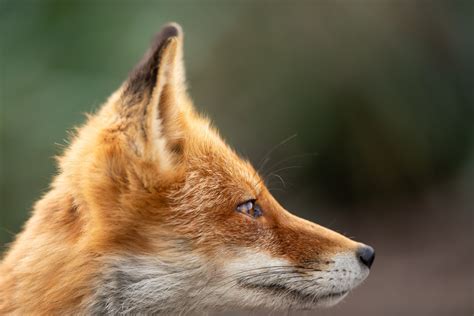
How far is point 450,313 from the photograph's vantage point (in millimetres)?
9938

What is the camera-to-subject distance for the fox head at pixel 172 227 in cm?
415

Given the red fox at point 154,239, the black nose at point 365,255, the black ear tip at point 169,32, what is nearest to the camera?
the red fox at point 154,239

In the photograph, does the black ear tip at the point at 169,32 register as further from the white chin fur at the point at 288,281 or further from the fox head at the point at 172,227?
the white chin fur at the point at 288,281

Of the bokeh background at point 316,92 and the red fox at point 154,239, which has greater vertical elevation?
the bokeh background at point 316,92

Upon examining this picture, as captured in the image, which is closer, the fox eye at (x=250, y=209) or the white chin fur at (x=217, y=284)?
the white chin fur at (x=217, y=284)

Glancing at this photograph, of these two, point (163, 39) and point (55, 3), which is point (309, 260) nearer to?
point (163, 39)

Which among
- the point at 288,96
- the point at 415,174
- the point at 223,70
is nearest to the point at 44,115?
the point at 223,70

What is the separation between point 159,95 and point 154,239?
877 mm

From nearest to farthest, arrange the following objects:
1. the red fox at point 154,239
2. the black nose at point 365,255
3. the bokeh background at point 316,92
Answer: the red fox at point 154,239 → the black nose at point 365,255 → the bokeh background at point 316,92

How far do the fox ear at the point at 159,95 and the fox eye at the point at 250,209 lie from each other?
1.82 feet

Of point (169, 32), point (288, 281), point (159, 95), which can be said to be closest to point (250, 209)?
point (288, 281)

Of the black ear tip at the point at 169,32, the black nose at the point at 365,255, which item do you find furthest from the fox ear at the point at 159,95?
the black nose at the point at 365,255

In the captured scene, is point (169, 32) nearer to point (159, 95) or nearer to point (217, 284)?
point (159, 95)

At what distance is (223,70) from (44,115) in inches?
126
